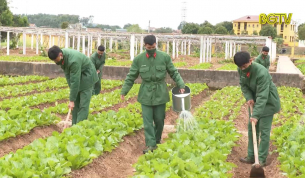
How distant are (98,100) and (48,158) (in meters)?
6.48

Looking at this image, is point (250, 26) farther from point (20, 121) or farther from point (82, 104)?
point (20, 121)

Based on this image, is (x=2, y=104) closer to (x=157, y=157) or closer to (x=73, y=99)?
(x=73, y=99)

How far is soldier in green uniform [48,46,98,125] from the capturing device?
22.2ft

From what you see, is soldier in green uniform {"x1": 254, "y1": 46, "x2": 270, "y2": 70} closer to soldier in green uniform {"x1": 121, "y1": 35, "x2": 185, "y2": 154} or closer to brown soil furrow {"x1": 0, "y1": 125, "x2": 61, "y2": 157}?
soldier in green uniform {"x1": 121, "y1": 35, "x2": 185, "y2": 154}

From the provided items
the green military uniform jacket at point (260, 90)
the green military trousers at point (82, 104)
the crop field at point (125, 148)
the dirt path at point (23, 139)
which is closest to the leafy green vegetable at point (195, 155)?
the crop field at point (125, 148)

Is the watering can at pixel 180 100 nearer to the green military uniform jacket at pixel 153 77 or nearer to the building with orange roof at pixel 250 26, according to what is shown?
the green military uniform jacket at pixel 153 77

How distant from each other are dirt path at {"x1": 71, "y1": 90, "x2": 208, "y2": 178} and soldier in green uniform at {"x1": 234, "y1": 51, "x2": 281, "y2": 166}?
1787 mm

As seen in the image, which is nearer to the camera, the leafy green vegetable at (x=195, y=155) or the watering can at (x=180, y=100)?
the leafy green vegetable at (x=195, y=155)

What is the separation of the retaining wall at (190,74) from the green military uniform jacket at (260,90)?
1058 cm

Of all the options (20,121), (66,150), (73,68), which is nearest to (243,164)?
(66,150)

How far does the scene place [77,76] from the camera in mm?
6844

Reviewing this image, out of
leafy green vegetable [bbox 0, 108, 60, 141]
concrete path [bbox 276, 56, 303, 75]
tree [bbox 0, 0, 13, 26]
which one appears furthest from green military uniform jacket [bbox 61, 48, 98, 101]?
tree [bbox 0, 0, 13, 26]

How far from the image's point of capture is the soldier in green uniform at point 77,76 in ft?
22.2

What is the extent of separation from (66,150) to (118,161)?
131cm
